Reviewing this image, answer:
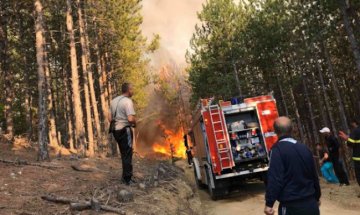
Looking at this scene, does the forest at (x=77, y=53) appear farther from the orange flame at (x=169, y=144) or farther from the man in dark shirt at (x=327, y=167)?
the orange flame at (x=169, y=144)

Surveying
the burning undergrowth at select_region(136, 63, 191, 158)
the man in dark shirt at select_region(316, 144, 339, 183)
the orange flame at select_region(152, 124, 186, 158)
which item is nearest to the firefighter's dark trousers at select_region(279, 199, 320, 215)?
the man in dark shirt at select_region(316, 144, 339, 183)

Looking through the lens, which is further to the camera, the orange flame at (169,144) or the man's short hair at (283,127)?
the orange flame at (169,144)

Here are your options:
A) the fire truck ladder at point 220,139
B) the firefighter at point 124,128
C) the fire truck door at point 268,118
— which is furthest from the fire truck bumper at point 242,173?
the firefighter at point 124,128

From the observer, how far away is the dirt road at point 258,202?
10.1 m

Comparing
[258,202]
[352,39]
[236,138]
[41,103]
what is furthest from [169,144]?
[258,202]

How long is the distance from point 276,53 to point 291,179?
28.1 m

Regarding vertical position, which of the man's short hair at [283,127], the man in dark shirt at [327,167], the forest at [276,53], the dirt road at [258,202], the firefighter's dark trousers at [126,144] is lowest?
the dirt road at [258,202]

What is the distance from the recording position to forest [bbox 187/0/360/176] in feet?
96.5

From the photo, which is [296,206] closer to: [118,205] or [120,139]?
[118,205]

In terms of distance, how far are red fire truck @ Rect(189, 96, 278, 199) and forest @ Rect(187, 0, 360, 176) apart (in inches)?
568

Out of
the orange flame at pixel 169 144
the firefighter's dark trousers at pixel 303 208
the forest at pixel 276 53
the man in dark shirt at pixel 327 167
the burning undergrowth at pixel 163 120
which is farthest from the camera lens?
the burning undergrowth at pixel 163 120

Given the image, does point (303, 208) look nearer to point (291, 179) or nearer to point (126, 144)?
point (291, 179)

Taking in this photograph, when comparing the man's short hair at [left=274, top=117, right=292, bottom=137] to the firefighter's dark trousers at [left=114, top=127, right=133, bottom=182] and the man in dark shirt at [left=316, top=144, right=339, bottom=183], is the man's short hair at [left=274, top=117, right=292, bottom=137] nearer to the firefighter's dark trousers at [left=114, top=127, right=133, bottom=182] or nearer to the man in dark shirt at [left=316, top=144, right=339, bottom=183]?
the firefighter's dark trousers at [left=114, top=127, right=133, bottom=182]

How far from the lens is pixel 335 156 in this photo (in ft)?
43.4
